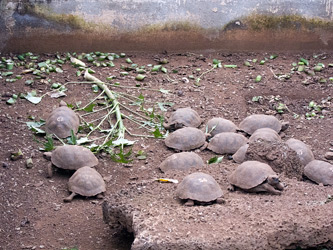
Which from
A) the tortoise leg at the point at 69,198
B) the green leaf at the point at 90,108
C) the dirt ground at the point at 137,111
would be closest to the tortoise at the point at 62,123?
the dirt ground at the point at 137,111

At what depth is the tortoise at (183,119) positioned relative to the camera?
19.3ft

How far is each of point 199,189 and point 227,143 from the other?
1617 mm

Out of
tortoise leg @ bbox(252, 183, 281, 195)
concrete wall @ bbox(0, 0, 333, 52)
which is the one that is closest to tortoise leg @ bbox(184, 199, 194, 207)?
tortoise leg @ bbox(252, 183, 281, 195)

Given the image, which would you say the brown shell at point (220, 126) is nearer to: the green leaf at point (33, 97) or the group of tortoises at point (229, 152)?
the group of tortoises at point (229, 152)

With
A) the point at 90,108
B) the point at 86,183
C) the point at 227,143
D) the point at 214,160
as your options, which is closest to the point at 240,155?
the point at 214,160

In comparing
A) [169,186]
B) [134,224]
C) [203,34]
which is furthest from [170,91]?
[134,224]

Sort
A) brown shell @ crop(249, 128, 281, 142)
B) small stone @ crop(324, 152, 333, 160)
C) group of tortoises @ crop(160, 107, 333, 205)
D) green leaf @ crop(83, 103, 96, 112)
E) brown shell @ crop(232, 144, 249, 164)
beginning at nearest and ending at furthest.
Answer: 1. group of tortoises @ crop(160, 107, 333, 205)
2. brown shell @ crop(232, 144, 249, 164)
3. brown shell @ crop(249, 128, 281, 142)
4. small stone @ crop(324, 152, 333, 160)
5. green leaf @ crop(83, 103, 96, 112)

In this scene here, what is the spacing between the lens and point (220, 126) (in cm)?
588

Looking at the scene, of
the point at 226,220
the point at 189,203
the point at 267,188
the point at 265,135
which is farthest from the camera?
the point at 265,135

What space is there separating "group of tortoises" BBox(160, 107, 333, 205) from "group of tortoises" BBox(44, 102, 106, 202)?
0.69 m

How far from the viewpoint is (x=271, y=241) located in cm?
345

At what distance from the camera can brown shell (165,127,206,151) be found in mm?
5516

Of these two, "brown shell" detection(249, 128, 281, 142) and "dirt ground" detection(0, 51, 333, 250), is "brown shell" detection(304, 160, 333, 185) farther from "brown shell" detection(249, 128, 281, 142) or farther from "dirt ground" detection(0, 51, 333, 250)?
"brown shell" detection(249, 128, 281, 142)

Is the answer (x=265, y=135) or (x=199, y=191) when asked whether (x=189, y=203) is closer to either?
(x=199, y=191)
